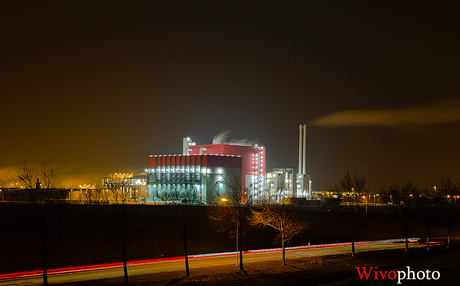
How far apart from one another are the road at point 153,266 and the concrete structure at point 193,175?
157ft

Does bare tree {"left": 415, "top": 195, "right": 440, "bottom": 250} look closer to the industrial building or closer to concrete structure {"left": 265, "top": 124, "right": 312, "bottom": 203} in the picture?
the industrial building

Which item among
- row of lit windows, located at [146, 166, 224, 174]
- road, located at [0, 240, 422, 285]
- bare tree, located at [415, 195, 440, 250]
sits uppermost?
row of lit windows, located at [146, 166, 224, 174]

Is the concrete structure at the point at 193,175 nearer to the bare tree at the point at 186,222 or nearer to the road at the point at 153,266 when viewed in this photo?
the bare tree at the point at 186,222

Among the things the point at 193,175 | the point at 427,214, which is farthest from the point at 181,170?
the point at 427,214

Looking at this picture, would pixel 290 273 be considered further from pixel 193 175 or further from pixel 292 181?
pixel 292 181

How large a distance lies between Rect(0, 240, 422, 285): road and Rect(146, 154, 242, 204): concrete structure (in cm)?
4776

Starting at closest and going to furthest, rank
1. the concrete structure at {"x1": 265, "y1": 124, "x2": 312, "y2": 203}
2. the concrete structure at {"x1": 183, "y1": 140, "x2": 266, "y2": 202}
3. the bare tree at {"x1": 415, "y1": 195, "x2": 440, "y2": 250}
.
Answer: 1. the bare tree at {"x1": 415, "y1": 195, "x2": 440, "y2": 250}
2. the concrete structure at {"x1": 183, "y1": 140, "x2": 266, "y2": 202}
3. the concrete structure at {"x1": 265, "y1": 124, "x2": 312, "y2": 203}

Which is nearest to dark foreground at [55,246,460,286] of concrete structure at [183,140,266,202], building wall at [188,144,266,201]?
concrete structure at [183,140,266,202]

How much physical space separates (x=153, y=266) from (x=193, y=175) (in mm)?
61979

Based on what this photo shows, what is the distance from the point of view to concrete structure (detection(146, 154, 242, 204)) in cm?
8944

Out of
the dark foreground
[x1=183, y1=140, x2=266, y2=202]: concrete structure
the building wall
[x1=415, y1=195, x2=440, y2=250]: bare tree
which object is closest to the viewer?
the dark foreground

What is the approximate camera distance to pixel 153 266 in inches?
1200

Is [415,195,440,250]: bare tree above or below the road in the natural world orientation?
above

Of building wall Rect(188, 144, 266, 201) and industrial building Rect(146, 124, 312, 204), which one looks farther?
building wall Rect(188, 144, 266, 201)
